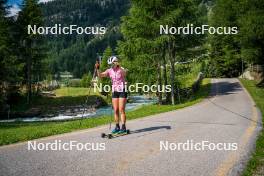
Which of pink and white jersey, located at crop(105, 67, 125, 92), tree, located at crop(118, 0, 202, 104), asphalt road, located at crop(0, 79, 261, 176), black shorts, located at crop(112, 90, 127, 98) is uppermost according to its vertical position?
tree, located at crop(118, 0, 202, 104)

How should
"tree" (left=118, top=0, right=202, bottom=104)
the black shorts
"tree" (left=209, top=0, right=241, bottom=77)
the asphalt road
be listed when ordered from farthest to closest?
"tree" (left=209, top=0, right=241, bottom=77)
"tree" (left=118, top=0, right=202, bottom=104)
the black shorts
the asphalt road

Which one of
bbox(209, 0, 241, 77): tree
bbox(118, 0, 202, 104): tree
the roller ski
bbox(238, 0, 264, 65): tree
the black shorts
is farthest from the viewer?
bbox(209, 0, 241, 77): tree

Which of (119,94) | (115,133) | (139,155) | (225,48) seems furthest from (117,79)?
(225,48)

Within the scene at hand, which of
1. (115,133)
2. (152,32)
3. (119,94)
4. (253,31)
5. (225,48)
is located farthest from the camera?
(225,48)

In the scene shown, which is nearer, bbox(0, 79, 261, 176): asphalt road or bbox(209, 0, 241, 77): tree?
bbox(0, 79, 261, 176): asphalt road

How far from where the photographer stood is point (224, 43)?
70375 mm

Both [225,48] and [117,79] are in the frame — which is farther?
[225,48]

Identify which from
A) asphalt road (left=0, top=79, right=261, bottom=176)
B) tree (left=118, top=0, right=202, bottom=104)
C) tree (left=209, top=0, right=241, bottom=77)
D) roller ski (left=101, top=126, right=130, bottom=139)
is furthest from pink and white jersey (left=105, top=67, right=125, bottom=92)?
tree (left=209, top=0, right=241, bottom=77)

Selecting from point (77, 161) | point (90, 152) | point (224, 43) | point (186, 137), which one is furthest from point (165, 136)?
point (224, 43)

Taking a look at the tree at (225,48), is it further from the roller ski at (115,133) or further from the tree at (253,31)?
the roller ski at (115,133)

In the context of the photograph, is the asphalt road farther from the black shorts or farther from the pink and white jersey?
the pink and white jersey

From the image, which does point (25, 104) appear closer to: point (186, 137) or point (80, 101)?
point (80, 101)

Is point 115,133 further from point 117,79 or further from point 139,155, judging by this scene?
point 139,155

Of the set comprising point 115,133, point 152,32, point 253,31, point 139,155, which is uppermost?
point 253,31
